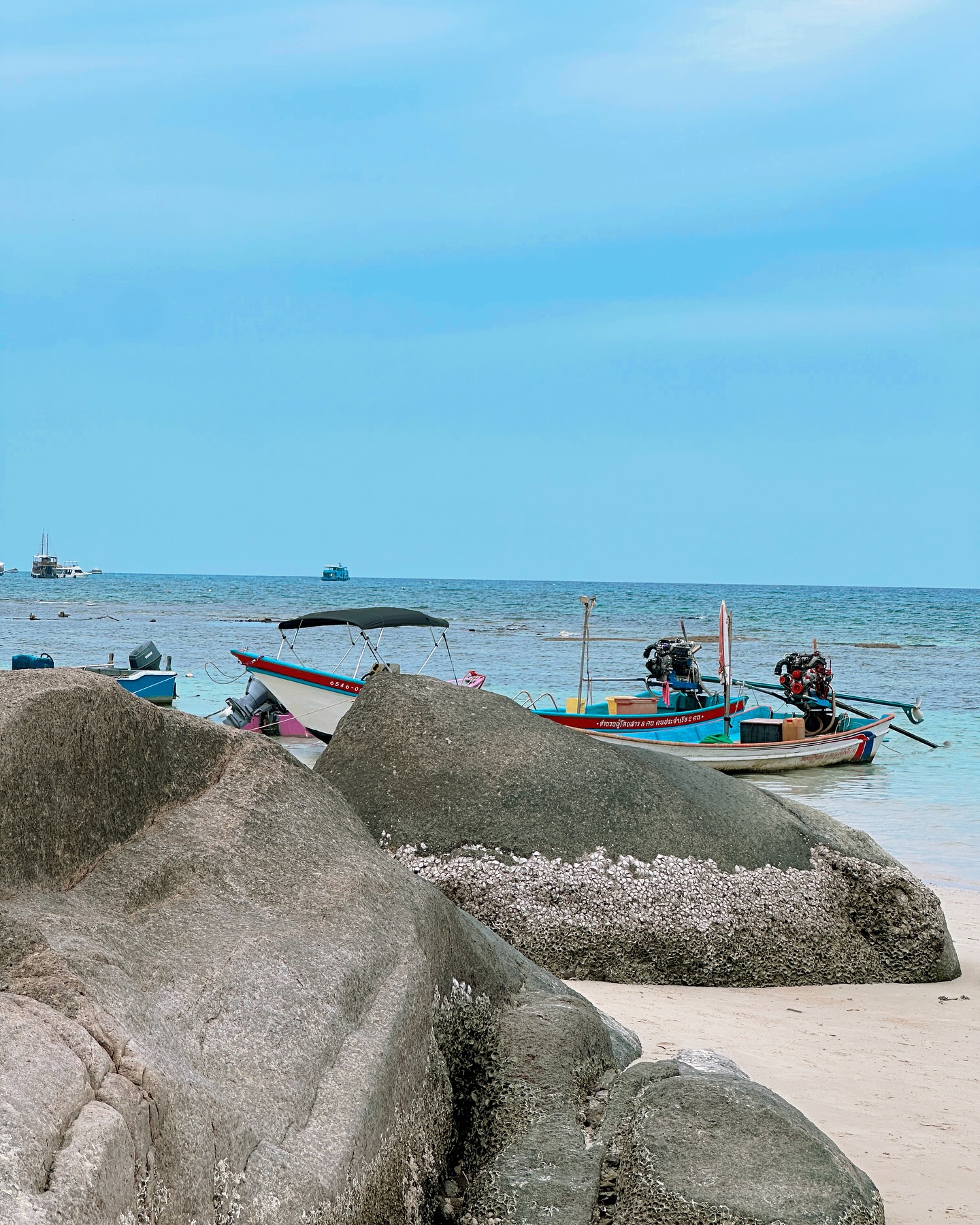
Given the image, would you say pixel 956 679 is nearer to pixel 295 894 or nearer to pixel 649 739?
pixel 649 739

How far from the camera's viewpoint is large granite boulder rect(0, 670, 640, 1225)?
2564mm

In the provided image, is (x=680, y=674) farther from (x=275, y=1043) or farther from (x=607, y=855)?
(x=275, y=1043)

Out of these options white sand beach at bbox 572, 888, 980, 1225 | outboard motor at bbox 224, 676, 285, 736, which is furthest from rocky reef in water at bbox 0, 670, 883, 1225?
outboard motor at bbox 224, 676, 285, 736

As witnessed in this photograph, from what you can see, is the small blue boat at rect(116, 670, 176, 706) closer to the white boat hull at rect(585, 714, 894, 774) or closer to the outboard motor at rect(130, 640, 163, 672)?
the outboard motor at rect(130, 640, 163, 672)

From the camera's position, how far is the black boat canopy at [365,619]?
18625mm

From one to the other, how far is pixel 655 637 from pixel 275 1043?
173 feet

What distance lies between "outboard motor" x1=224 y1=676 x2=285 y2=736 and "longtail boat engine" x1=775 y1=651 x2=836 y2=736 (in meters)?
8.89

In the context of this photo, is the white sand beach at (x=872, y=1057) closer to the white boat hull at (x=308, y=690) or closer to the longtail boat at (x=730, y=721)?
the longtail boat at (x=730, y=721)

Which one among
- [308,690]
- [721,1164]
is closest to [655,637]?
[308,690]

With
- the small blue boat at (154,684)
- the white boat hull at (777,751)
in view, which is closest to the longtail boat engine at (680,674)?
the white boat hull at (777,751)

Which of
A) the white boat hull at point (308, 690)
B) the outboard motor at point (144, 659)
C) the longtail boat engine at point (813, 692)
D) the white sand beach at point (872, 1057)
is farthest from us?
the outboard motor at point (144, 659)

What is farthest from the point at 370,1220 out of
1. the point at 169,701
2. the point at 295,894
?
the point at 169,701

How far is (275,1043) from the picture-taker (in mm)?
3109

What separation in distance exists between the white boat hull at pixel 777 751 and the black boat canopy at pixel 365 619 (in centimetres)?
345
